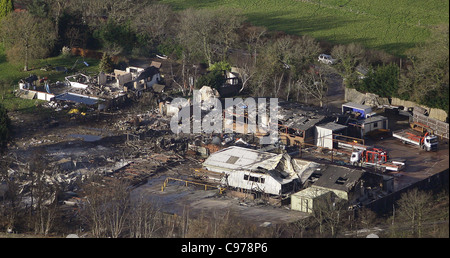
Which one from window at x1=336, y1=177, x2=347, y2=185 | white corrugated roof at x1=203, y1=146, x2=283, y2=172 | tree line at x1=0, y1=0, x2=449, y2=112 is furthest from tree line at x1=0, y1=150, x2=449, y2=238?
tree line at x1=0, y1=0, x2=449, y2=112

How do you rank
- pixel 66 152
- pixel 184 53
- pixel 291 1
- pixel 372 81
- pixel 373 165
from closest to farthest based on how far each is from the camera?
pixel 373 165 < pixel 66 152 < pixel 372 81 < pixel 184 53 < pixel 291 1

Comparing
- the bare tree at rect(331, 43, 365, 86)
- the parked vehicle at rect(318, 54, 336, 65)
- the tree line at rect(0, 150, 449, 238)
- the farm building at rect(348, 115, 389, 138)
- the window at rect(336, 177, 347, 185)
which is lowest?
the tree line at rect(0, 150, 449, 238)

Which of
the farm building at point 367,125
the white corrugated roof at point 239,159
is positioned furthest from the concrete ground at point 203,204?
the farm building at point 367,125

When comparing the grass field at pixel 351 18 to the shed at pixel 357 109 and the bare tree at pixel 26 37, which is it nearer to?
the shed at pixel 357 109

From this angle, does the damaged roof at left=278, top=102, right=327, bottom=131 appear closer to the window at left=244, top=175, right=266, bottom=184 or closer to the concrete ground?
the window at left=244, top=175, right=266, bottom=184

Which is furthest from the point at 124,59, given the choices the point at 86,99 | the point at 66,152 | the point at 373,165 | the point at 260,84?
the point at 373,165

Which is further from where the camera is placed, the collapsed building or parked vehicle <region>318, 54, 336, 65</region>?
parked vehicle <region>318, 54, 336, 65</region>

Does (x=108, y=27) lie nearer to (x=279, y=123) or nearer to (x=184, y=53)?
(x=184, y=53)

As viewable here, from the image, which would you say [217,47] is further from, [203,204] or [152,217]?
[152,217]
